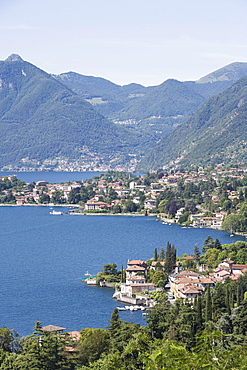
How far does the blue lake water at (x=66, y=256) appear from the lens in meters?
27.0

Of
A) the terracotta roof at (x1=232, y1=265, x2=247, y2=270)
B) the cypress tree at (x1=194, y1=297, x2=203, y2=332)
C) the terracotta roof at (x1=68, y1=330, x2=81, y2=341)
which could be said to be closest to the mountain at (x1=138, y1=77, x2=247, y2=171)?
the terracotta roof at (x1=232, y1=265, x2=247, y2=270)

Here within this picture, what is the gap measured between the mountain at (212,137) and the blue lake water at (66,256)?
52.9 meters

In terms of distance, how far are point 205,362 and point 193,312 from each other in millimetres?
12484

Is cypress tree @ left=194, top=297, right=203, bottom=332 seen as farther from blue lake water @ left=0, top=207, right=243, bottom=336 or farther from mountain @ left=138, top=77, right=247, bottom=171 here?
mountain @ left=138, top=77, right=247, bottom=171

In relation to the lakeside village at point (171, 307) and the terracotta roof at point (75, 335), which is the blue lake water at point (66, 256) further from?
the terracotta roof at point (75, 335)

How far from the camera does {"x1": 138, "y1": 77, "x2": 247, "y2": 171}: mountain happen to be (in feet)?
385

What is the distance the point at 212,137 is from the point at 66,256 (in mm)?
92705

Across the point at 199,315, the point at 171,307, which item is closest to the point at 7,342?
the point at 199,315

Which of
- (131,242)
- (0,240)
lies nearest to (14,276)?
(131,242)

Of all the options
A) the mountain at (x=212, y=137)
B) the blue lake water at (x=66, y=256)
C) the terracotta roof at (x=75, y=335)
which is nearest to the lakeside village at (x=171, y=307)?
the terracotta roof at (x=75, y=335)

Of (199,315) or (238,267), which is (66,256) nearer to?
(238,267)

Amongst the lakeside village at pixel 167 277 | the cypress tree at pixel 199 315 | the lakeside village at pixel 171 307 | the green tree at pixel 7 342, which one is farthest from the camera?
the lakeside village at pixel 167 277

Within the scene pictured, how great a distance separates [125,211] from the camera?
66375 millimetres

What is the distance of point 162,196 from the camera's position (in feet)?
224
